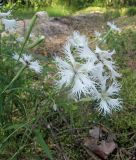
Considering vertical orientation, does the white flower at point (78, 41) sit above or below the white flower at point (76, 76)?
above

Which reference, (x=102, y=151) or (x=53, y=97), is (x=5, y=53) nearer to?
(x=53, y=97)

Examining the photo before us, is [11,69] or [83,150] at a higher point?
[11,69]

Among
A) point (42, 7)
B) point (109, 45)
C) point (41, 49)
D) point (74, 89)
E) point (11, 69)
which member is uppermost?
point (74, 89)

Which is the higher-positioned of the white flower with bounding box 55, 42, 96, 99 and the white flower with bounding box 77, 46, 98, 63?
the white flower with bounding box 77, 46, 98, 63

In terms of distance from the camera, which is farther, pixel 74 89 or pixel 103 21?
pixel 103 21

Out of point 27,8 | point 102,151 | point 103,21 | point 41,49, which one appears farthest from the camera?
point 27,8

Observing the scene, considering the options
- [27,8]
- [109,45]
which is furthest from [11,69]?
[27,8]

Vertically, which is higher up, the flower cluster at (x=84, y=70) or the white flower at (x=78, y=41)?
the white flower at (x=78, y=41)

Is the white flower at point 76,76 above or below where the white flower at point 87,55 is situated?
below
